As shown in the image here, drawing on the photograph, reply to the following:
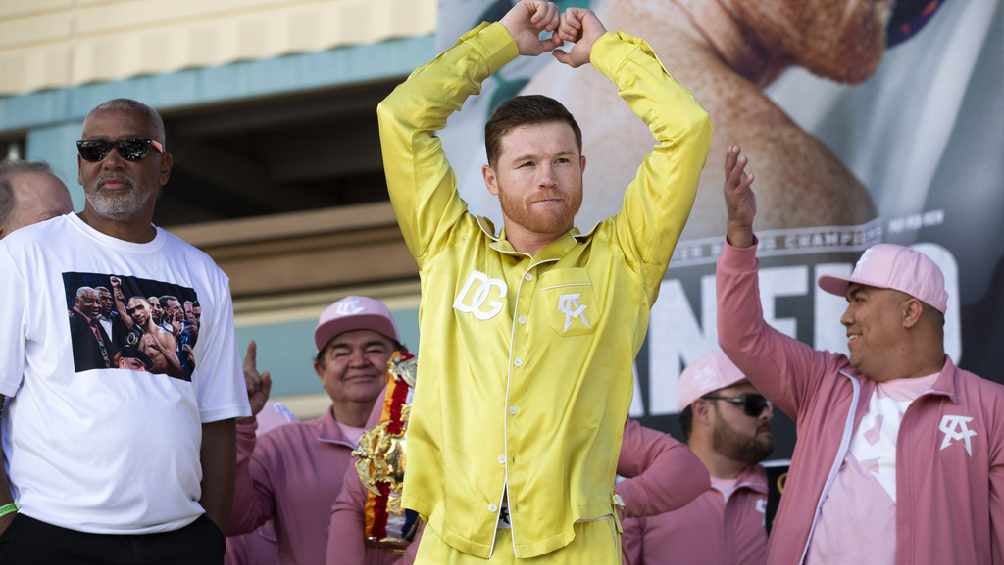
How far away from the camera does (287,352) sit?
7234mm

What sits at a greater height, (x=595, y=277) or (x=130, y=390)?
(x=595, y=277)

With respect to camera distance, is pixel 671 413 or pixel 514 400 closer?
pixel 514 400

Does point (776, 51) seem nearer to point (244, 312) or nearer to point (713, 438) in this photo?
point (713, 438)

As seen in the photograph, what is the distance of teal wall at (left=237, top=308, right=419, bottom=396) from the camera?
716cm

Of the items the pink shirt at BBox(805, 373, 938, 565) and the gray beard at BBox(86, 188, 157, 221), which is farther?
the pink shirt at BBox(805, 373, 938, 565)

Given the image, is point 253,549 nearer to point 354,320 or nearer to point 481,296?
point 354,320

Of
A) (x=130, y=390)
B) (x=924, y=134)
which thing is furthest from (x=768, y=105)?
(x=130, y=390)

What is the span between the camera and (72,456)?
11.3 feet

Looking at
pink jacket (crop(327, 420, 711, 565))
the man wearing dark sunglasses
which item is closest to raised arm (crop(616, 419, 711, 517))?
pink jacket (crop(327, 420, 711, 565))

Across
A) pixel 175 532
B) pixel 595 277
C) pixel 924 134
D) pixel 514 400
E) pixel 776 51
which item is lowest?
pixel 175 532

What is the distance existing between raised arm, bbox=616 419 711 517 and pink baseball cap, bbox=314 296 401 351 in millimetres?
1143

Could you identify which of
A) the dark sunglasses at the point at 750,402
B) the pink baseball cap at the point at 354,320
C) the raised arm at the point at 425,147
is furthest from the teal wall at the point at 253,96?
the raised arm at the point at 425,147

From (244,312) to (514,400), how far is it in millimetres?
4447

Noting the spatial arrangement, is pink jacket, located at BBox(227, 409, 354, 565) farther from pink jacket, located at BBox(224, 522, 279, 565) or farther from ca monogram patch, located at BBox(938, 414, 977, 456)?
ca monogram patch, located at BBox(938, 414, 977, 456)
